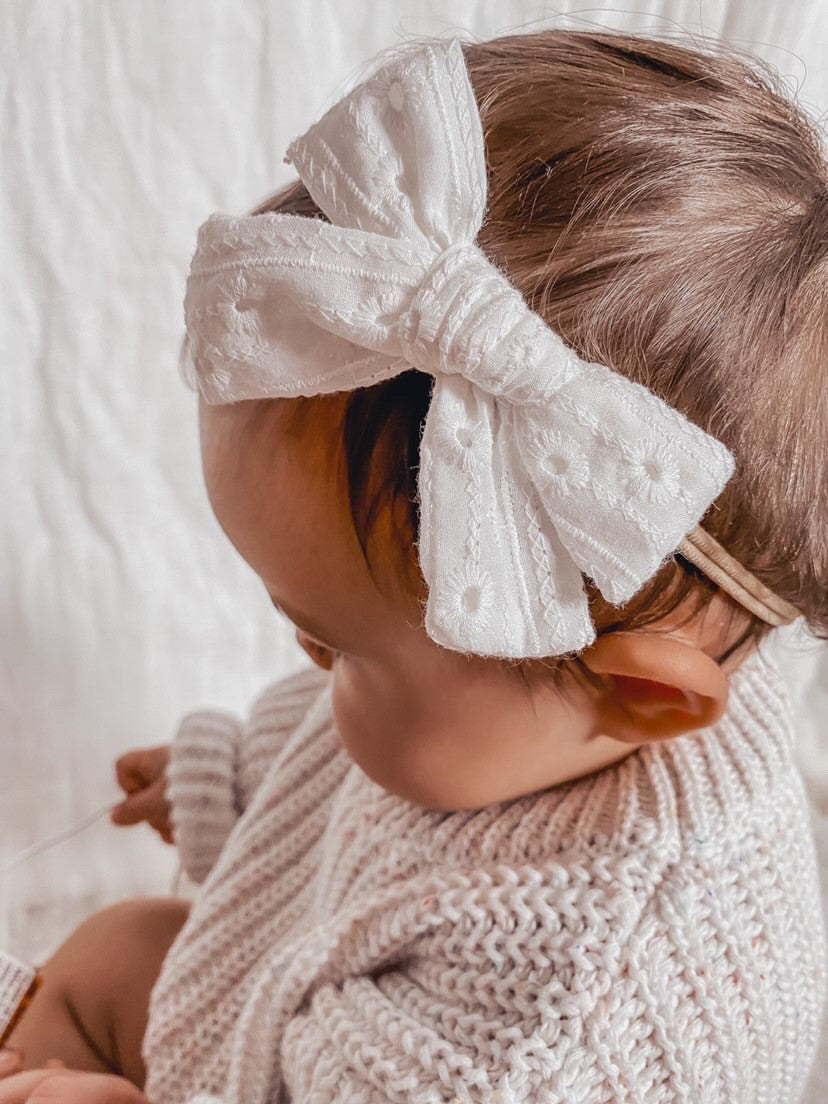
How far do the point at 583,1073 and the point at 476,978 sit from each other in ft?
0.21

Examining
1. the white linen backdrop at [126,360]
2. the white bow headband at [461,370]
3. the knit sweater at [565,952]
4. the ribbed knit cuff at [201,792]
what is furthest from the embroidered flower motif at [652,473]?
the ribbed knit cuff at [201,792]

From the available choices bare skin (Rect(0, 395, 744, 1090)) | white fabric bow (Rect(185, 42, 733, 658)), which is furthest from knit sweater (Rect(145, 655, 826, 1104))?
white fabric bow (Rect(185, 42, 733, 658))

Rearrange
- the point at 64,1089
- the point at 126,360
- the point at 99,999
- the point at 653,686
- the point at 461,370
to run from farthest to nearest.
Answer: the point at 126,360 → the point at 99,999 → the point at 64,1089 → the point at 653,686 → the point at 461,370

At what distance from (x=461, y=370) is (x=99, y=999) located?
1.90 feet

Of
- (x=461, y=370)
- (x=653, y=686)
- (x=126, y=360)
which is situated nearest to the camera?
(x=461, y=370)

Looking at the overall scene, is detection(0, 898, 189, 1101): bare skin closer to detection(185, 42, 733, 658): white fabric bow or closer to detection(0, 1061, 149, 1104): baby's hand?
detection(0, 1061, 149, 1104): baby's hand

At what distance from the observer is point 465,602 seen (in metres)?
0.41

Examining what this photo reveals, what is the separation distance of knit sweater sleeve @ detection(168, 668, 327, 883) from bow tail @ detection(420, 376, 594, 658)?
0.41 metres

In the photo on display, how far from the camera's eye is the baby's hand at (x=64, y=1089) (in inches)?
24.2

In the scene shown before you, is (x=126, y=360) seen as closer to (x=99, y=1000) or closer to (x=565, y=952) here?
(x=99, y=1000)

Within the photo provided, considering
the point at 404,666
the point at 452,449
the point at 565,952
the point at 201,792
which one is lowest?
the point at 201,792

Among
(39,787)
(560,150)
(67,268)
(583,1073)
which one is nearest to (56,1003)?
(39,787)

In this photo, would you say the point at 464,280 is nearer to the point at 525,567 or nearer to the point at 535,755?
the point at 525,567

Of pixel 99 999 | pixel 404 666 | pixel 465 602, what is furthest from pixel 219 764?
pixel 465 602
